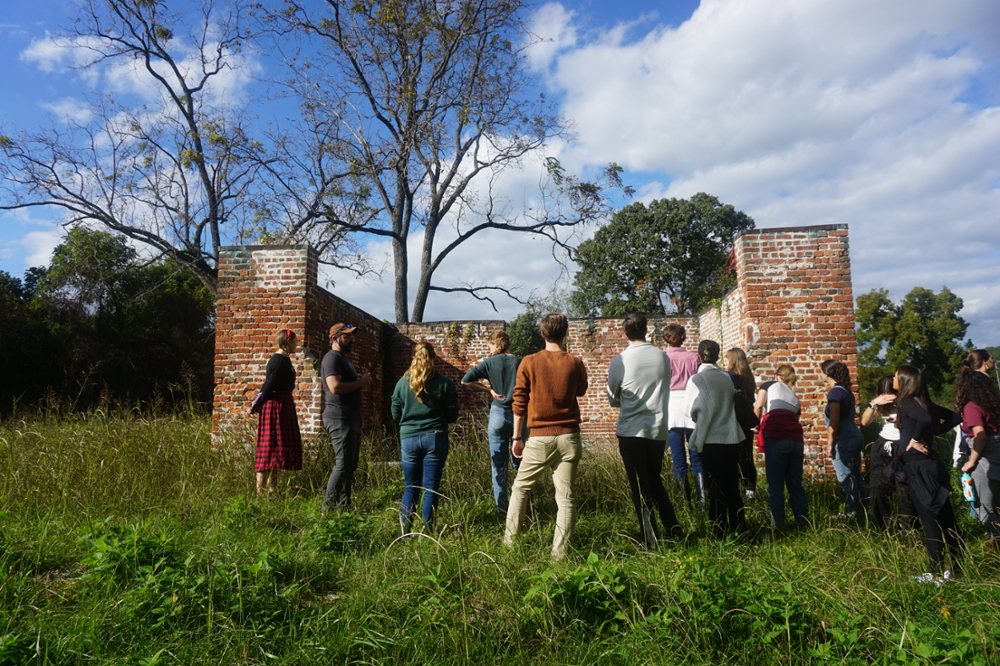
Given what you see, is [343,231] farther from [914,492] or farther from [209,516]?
[914,492]

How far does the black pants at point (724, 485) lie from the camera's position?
14.1 ft

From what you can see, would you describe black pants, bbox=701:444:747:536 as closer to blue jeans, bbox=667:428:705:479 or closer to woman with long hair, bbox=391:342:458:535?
blue jeans, bbox=667:428:705:479

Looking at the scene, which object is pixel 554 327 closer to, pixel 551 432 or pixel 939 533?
pixel 551 432

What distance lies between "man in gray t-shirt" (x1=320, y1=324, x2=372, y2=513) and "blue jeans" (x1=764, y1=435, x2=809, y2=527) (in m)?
3.45

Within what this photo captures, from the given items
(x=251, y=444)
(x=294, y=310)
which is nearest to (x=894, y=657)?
(x=251, y=444)

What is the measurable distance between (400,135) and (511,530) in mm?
16461

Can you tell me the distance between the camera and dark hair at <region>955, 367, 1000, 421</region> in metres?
4.14

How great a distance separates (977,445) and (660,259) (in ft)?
73.3

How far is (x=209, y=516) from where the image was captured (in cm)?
474

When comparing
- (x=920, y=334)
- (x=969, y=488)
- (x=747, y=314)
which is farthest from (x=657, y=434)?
(x=920, y=334)

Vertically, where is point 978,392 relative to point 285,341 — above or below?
below

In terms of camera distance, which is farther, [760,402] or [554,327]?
[760,402]

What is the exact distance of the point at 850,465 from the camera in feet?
16.9

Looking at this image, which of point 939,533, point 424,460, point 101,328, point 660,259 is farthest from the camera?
point 660,259
